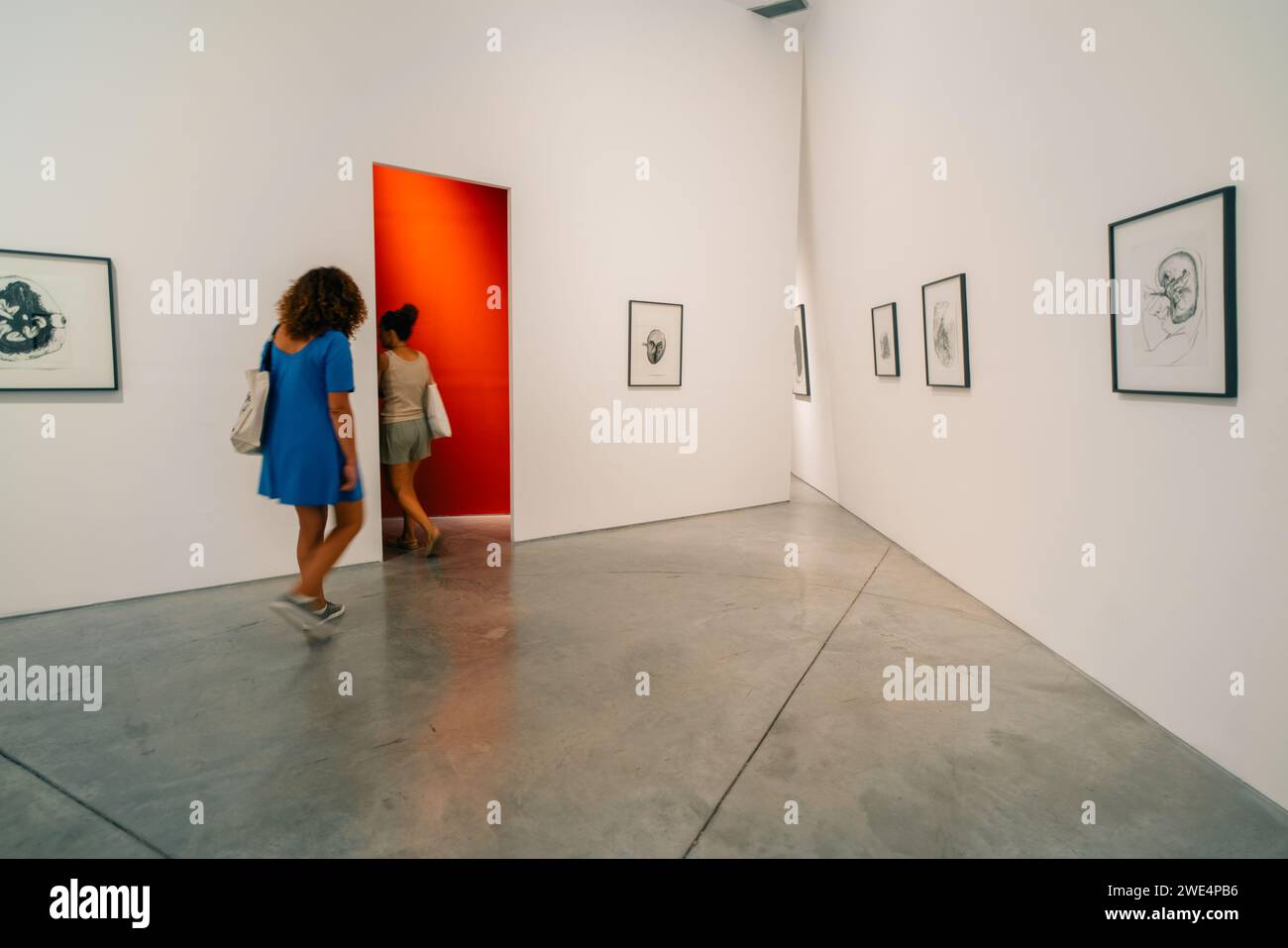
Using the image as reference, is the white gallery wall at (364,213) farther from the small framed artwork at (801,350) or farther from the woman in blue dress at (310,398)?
the small framed artwork at (801,350)

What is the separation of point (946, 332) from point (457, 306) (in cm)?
506

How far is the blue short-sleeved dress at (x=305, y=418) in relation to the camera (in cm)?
436

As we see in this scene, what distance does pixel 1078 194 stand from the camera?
13.2 ft

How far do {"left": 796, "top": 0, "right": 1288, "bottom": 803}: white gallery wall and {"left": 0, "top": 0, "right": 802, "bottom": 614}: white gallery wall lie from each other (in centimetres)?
209

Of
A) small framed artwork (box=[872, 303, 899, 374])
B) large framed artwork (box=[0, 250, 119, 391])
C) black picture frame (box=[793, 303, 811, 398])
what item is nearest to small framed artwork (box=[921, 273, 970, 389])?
small framed artwork (box=[872, 303, 899, 374])

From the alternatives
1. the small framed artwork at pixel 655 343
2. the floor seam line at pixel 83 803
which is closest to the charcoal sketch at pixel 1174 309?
the floor seam line at pixel 83 803

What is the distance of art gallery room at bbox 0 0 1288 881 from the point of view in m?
2.90

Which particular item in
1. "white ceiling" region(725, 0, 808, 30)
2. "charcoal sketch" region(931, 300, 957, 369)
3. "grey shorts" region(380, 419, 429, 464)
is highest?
"white ceiling" region(725, 0, 808, 30)

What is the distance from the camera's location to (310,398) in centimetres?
436

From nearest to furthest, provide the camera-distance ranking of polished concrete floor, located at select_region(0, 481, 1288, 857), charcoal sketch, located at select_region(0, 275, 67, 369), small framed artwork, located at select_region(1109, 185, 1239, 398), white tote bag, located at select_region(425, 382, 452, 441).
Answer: polished concrete floor, located at select_region(0, 481, 1288, 857)
small framed artwork, located at select_region(1109, 185, 1239, 398)
charcoal sketch, located at select_region(0, 275, 67, 369)
white tote bag, located at select_region(425, 382, 452, 441)

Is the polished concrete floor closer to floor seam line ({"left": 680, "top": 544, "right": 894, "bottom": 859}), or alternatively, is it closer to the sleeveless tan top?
floor seam line ({"left": 680, "top": 544, "right": 894, "bottom": 859})

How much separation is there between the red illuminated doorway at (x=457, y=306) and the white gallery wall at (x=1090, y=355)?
422 cm

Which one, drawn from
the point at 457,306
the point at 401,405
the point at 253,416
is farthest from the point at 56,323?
the point at 457,306
